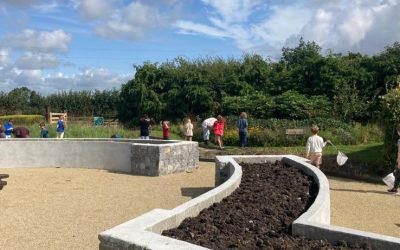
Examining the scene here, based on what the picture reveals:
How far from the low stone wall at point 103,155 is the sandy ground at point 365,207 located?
13.0 feet

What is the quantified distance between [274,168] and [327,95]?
1666 centimetres

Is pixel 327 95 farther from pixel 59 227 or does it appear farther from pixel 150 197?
pixel 59 227

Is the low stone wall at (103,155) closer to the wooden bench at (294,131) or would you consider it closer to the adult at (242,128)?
the adult at (242,128)

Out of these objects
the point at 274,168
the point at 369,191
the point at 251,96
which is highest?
the point at 251,96

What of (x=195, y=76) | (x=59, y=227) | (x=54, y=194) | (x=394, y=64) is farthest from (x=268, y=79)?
(x=59, y=227)

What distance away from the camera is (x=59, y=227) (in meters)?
7.06

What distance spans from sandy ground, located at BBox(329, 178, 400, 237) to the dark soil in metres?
0.88

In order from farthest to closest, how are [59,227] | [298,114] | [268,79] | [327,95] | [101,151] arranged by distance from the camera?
1. [268,79]
2. [327,95]
3. [298,114]
4. [101,151]
5. [59,227]

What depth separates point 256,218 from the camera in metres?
5.31

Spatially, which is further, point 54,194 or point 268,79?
point 268,79

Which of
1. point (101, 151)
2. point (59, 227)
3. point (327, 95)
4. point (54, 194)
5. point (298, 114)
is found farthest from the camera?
point (327, 95)

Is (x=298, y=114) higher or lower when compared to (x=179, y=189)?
higher

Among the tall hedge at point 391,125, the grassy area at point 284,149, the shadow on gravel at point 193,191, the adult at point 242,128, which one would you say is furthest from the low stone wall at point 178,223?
the adult at point 242,128

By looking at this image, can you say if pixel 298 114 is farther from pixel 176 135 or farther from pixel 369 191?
pixel 369 191
